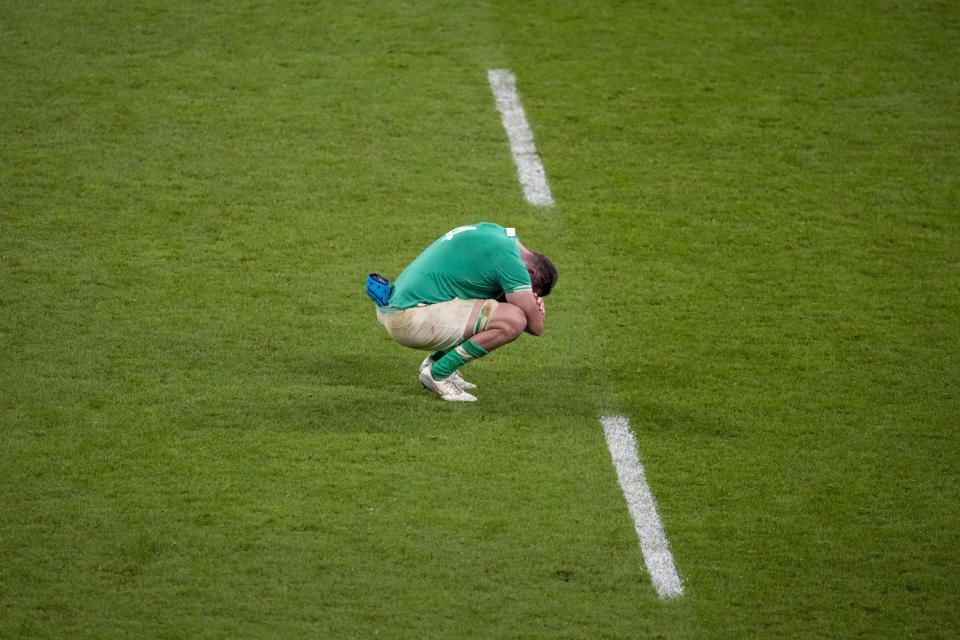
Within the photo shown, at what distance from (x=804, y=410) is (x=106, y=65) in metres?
6.72

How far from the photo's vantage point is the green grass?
582 centimetres

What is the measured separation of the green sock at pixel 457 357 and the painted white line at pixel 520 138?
2.65m

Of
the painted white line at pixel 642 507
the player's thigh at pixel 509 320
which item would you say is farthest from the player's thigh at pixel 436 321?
the painted white line at pixel 642 507

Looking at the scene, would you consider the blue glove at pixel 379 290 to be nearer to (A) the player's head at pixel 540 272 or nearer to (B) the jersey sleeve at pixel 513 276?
(B) the jersey sleeve at pixel 513 276

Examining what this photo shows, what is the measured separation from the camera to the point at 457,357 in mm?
7105

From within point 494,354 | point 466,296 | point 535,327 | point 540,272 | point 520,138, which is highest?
point 540,272

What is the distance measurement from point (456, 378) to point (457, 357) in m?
0.28

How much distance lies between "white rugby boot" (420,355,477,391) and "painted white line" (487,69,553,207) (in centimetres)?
243

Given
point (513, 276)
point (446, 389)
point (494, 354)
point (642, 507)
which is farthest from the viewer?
point (494, 354)

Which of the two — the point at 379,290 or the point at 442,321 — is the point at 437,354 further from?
the point at 379,290

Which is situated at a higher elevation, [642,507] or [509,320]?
[509,320]

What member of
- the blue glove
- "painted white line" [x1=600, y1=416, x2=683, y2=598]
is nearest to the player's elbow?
"painted white line" [x1=600, y1=416, x2=683, y2=598]

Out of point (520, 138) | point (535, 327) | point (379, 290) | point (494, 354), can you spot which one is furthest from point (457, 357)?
point (520, 138)

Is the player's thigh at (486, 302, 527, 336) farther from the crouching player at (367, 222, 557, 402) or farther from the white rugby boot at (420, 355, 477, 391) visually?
the white rugby boot at (420, 355, 477, 391)
